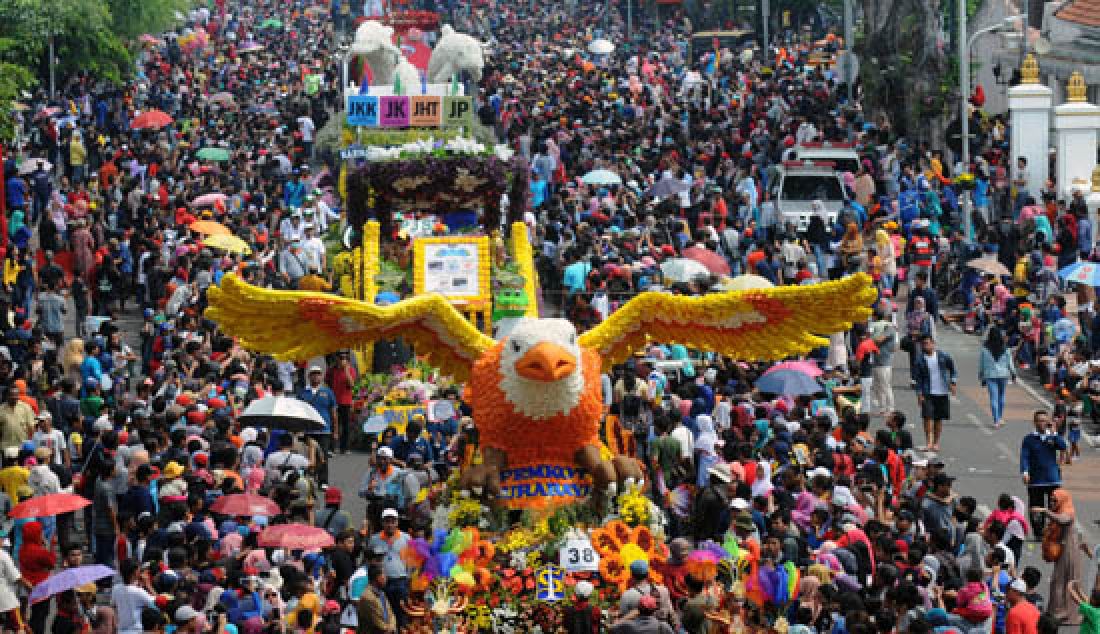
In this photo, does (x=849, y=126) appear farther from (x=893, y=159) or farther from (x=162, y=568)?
(x=162, y=568)

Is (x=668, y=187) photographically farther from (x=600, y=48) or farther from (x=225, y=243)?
(x=600, y=48)

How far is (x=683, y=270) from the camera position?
3128cm

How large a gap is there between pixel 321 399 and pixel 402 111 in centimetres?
979

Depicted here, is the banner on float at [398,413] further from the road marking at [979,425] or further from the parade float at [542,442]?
the road marking at [979,425]

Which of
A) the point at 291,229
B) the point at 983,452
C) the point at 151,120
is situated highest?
the point at 151,120

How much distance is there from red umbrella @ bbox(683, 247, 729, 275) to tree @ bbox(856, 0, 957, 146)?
15606 mm

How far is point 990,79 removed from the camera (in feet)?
180

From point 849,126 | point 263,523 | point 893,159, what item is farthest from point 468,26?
point 263,523

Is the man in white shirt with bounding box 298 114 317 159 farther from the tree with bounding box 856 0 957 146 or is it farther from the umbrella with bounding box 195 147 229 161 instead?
the tree with bounding box 856 0 957 146

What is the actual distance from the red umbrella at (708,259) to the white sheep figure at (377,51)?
14.8 m

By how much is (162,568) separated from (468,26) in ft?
221

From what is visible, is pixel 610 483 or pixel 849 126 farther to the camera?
pixel 849 126

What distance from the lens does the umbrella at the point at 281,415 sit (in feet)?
75.7

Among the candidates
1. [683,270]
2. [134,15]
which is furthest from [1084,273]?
[134,15]
